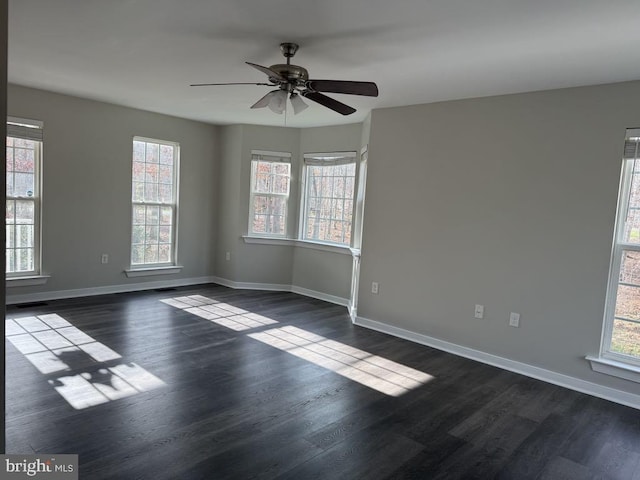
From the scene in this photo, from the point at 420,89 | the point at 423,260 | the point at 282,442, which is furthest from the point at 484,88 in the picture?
the point at 282,442

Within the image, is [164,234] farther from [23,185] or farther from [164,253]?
[23,185]

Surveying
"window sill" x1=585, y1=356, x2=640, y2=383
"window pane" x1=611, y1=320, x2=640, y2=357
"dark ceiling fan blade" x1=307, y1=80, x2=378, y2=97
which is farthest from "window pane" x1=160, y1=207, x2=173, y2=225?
"window pane" x1=611, y1=320, x2=640, y2=357

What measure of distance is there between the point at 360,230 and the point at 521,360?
222 centimetres

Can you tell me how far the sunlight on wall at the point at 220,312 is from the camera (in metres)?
4.59

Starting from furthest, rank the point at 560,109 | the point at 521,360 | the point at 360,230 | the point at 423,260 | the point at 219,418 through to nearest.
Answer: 1. the point at 360,230
2. the point at 423,260
3. the point at 521,360
4. the point at 560,109
5. the point at 219,418

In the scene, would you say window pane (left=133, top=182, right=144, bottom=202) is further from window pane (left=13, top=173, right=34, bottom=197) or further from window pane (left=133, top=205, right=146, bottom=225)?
window pane (left=13, top=173, right=34, bottom=197)

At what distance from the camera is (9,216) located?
4.68 meters

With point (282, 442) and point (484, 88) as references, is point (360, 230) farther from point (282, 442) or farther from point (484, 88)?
point (282, 442)

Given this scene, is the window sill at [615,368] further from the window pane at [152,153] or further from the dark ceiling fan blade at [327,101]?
the window pane at [152,153]

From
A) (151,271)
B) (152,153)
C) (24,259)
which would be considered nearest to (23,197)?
(24,259)

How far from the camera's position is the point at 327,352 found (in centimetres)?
388

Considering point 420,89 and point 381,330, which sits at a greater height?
point 420,89

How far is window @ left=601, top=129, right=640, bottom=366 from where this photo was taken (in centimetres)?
319

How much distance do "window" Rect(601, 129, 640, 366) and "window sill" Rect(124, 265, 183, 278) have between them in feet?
17.0
